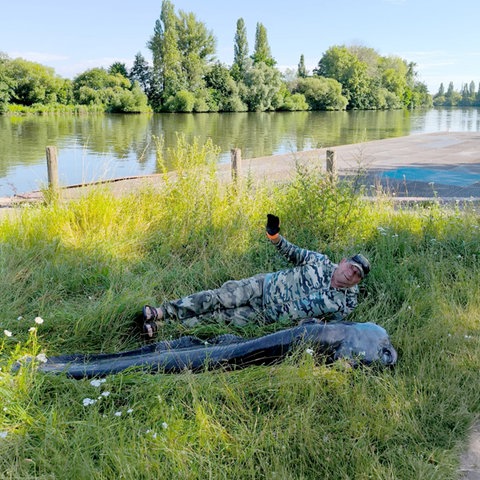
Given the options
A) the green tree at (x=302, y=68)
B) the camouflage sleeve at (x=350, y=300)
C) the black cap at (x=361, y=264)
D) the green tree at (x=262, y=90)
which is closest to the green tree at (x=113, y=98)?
the green tree at (x=262, y=90)

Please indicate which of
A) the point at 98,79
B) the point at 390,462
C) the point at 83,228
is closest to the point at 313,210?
the point at 83,228

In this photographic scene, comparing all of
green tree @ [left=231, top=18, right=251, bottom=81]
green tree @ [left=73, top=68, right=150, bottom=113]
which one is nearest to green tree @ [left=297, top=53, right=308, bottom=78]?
green tree @ [left=231, top=18, right=251, bottom=81]

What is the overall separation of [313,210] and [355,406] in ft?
11.1

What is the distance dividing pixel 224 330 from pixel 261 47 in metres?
100

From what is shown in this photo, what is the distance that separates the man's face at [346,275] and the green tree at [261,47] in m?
97.6

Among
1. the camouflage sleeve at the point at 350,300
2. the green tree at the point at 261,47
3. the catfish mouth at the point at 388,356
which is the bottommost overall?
the catfish mouth at the point at 388,356

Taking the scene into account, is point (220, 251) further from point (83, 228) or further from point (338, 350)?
point (338, 350)

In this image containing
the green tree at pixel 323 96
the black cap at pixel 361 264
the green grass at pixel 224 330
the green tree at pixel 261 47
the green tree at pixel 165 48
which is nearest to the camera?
the green grass at pixel 224 330

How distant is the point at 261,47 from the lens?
9681 cm

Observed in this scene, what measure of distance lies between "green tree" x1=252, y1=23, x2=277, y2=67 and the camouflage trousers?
319 feet

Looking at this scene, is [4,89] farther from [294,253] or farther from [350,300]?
[350,300]

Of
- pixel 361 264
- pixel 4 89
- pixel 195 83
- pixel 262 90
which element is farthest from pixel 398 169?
pixel 195 83

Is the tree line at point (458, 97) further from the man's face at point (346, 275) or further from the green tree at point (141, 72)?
the man's face at point (346, 275)

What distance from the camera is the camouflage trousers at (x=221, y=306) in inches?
159
